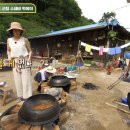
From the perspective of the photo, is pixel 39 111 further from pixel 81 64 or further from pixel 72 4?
pixel 72 4

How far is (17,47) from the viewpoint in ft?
12.8

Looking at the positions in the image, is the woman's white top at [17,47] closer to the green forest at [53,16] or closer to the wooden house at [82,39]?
the wooden house at [82,39]

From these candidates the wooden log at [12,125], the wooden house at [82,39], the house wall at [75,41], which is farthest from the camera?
the house wall at [75,41]

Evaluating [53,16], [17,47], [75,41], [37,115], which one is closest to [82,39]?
[75,41]

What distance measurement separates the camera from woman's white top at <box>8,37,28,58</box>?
12.8 ft

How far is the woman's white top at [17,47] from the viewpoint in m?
3.89

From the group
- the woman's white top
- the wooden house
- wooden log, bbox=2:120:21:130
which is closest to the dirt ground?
wooden log, bbox=2:120:21:130

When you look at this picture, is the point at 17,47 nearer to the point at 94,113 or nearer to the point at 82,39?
the point at 94,113

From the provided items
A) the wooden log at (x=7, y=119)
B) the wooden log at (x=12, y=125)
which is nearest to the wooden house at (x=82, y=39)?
the wooden log at (x=7, y=119)

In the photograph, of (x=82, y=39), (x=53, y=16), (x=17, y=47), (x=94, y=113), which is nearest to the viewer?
(x=17, y=47)

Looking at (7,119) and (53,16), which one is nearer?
(7,119)

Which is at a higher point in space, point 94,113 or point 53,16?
point 53,16

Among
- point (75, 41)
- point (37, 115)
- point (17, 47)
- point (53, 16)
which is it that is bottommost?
point (37, 115)

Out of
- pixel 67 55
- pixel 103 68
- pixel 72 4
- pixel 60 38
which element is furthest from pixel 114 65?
pixel 72 4
